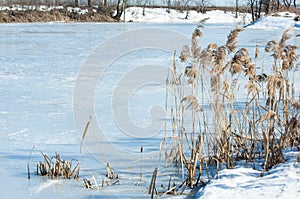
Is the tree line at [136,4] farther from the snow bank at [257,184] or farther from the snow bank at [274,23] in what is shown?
the snow bank at [257,184]

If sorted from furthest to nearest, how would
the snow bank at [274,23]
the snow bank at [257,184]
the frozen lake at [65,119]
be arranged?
the snow bank at [274,23]
the frozen lake at [65,119]
the snow bank at [257,184]

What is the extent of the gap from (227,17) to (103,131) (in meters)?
37.9

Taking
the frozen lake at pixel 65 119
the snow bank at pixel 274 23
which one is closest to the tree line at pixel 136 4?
the snow bank at pixel 274 23

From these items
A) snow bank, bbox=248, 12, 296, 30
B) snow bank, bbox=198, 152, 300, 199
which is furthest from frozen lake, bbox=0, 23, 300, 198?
snow bank, bbox=248, 12, 296, 30

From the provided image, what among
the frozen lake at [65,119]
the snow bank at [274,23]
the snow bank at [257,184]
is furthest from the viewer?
the snow bank at [274,23]

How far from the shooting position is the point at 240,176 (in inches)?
111

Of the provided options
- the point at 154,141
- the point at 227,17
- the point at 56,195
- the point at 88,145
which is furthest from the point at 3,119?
the point at 227,17

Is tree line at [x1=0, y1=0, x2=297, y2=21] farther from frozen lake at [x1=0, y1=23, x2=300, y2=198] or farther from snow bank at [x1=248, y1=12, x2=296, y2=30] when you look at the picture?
frozen lake at [x1=0, y1=23, x2=300, y2=198]

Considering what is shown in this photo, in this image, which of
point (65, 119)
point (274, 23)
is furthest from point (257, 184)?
point (274, 23)

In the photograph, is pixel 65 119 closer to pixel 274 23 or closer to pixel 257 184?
pixel 257 184

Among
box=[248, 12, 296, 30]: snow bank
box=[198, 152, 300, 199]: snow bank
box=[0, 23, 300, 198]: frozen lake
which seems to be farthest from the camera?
box=[248, 12, 296, 30]: snow bank

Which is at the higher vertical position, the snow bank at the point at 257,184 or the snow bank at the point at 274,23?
the snow bank at the point at 274,23

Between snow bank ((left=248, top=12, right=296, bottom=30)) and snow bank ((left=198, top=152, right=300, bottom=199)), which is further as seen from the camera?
snow bank ((left=248, top=12, right=296, bottom=30))

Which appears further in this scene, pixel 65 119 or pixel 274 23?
pixel 274 23
